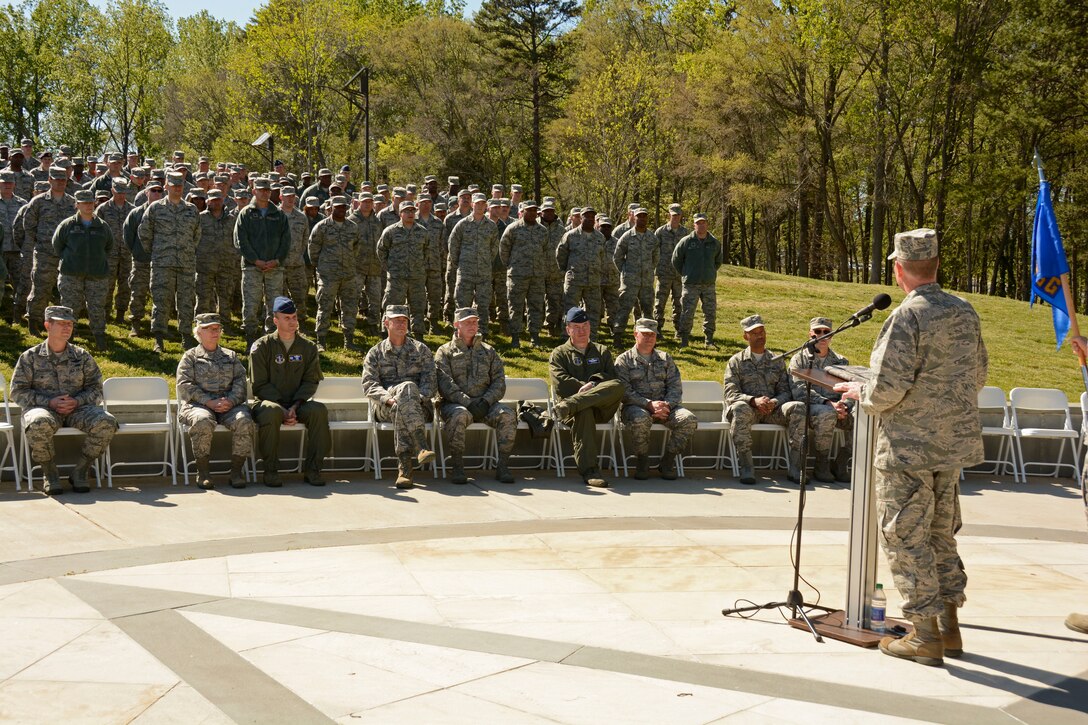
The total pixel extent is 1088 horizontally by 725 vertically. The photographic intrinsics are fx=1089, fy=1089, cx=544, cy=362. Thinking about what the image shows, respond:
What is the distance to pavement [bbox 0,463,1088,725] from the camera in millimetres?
4789

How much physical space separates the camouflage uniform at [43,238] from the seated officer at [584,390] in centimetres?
708

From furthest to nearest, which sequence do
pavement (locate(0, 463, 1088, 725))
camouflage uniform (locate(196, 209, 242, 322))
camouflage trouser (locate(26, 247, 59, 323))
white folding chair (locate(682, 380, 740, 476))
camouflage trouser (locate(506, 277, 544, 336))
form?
camouflage trouser (locate(506, 277, 544, 336)), camouflage uniform (locate(196, 209, 242, 322)), camouflage trouser (locate(26, 247, 59, 323)), white folding chair (locate(682, 380, 740, 476)), pavement (locate(0, 463, 1088, 725))

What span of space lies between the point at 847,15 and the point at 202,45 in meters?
46.8

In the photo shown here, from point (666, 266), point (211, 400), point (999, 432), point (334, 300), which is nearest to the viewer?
point (211, 400)

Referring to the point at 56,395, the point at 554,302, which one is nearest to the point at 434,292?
→ the point at 554,302

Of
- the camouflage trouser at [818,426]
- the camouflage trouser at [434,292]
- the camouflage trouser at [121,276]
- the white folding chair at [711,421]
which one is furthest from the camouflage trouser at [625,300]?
the camouflage trouser at [121,276]

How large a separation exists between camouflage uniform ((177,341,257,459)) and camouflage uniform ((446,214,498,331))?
598 centimetres

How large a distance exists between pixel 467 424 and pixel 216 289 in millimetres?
7087

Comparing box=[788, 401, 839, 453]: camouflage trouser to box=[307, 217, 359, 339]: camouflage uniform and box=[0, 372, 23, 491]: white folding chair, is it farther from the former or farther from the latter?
box=[0, 372, 23, 491]: white folding chair

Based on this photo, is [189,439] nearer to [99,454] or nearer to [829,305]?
[99,454]

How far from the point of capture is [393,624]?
591 cm

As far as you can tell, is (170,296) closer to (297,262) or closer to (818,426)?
Result: (297,262)

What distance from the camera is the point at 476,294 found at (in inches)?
633

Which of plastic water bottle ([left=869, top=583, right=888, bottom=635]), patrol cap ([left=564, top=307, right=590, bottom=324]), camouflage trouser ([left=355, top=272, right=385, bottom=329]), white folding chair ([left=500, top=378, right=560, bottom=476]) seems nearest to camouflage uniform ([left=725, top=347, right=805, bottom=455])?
patrol cap ([left=564, top=307, right=590, bottom=324])
